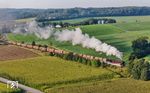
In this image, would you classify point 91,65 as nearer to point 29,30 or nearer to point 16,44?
point 16,44

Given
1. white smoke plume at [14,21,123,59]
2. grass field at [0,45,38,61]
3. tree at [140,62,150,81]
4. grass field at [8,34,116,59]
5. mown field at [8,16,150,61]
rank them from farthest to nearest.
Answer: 1. mown field at [8,16,150,61]
2. grass field at [8,34,116,59]
3. white smoke plume at [14,21,123,59]
4. grass field at [0,45,38,61]
5. tree at [140,62,150,81]

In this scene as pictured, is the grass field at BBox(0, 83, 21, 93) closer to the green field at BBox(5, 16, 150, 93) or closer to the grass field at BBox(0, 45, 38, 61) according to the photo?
the green field at BBox(5, 16, 150, 93)

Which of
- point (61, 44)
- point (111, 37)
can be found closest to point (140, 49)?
point (61, 44)

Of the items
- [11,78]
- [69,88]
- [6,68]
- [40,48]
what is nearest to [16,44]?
[40,48]

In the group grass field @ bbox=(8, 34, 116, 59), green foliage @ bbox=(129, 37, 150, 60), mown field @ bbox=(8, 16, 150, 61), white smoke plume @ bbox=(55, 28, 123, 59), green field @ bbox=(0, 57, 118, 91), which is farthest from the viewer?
mown field @ bbox=(8, 16, 150, 61)

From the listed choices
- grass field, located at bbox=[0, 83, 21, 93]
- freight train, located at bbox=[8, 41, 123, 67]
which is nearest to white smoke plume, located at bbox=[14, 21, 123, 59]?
freight train, located at bbox=[8, 41, 123, 67]

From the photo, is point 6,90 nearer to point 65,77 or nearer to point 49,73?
point 65,77

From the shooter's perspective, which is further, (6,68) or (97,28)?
(97,28)
